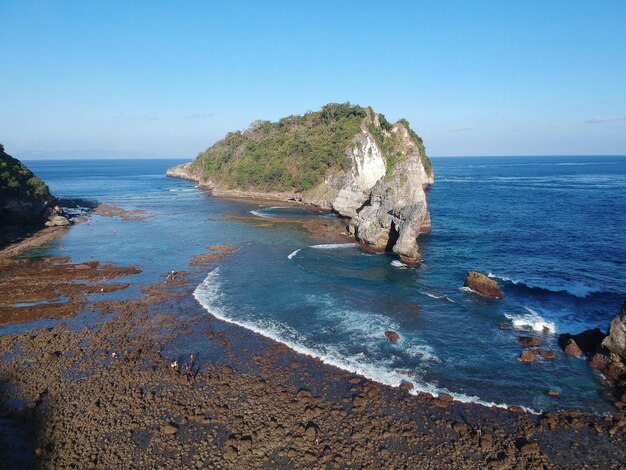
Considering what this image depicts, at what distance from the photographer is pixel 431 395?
22.7 m

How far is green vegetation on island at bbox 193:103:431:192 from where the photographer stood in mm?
92188

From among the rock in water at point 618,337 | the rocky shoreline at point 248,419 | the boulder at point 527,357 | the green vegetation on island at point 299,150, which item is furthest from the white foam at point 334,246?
the rock in water at point 618,337

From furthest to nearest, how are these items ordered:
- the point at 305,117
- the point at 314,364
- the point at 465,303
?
the point at 305,117
the point at 465,303
the point at 314,364

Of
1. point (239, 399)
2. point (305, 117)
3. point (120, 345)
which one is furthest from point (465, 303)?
point (305, 117)

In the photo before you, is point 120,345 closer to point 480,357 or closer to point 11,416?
point 11,416

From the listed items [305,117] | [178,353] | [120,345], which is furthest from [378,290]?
[305,117]

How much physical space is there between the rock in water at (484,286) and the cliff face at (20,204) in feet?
211

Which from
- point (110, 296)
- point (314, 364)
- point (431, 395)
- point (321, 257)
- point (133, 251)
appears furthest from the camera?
point (133, 251)

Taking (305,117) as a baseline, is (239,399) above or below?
below

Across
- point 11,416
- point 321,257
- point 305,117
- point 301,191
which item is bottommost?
point 11,416

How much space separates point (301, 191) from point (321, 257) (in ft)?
166

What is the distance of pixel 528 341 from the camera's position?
28.6 meters

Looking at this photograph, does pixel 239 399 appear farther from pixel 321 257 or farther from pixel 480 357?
pixel 321 257

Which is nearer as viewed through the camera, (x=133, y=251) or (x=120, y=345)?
(x=120, y=345)
